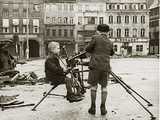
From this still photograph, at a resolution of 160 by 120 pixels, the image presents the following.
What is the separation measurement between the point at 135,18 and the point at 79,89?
260 feet

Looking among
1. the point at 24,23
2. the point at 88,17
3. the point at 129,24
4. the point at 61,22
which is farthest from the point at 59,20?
the point at 129,24

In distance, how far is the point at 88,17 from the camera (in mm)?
86188

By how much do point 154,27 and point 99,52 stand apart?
91.4 meters

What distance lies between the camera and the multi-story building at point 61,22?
266 ft

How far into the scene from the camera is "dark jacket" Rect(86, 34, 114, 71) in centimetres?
862

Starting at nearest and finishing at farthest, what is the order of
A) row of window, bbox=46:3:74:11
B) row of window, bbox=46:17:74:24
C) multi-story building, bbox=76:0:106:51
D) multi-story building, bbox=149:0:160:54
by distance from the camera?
row of window, bbox=46:17:74:24 < row of window, bbox=46:3:74:11 < multi-story building, bbox=76:0:106:51 < multi-story building, bbox=149:0:160:54

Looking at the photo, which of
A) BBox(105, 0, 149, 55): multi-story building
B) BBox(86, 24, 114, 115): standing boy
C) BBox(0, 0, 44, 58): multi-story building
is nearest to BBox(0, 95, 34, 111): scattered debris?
BBox(86, 24, 114, 115): standing boy

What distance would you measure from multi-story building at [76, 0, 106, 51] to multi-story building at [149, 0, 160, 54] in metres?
15.4

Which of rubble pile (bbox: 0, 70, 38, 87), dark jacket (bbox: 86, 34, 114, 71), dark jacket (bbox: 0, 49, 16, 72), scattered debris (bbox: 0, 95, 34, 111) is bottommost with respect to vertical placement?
rubble pile (bbox: 0, 70, 38, 87)

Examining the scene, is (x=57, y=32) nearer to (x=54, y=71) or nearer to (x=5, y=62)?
(x=5, y=62)

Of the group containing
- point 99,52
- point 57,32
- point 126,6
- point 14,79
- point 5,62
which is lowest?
point 14,79

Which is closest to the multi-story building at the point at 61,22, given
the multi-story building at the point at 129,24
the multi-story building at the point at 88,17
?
the multi-story building at the point at 88,17

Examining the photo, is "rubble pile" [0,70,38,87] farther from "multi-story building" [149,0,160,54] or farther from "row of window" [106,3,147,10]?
"multi-story building" [149,0,160,54]

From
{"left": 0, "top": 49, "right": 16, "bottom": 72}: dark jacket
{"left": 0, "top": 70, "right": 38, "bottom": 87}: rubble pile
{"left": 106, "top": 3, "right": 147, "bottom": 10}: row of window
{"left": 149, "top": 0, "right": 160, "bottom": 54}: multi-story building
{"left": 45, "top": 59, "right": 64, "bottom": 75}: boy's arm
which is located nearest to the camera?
{"left": 45, "top": 59, "right": 64, "bottom": 75}: boy's arm
